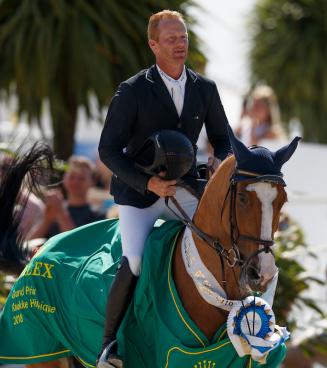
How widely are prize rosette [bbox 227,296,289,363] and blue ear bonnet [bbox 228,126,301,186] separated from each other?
0.70 meters

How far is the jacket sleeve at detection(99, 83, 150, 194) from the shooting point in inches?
233

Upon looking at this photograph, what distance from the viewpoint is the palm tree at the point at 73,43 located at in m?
10.6

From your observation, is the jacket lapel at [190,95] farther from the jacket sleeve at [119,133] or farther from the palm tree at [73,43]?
the palm tree at [73,43]

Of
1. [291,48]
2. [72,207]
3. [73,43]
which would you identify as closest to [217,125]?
[72,207]

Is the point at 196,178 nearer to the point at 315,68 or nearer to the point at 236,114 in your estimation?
the point at 236,114

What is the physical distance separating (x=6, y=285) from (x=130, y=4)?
137 inches

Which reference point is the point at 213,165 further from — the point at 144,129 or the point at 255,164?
the point at 255,164

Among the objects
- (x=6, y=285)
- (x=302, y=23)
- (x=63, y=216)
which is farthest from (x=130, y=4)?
(x=302, y=23)

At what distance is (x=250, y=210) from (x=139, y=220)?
0.99 meters

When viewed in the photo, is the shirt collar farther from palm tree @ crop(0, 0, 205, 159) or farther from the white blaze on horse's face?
palm tree @ crop(0, 0, 205, 159)

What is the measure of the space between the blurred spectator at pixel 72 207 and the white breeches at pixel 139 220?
11.7 feet

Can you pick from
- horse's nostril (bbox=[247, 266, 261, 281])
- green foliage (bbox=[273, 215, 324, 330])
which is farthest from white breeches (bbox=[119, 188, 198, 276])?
green foliage (bbox=[273, 215, 324, 330])

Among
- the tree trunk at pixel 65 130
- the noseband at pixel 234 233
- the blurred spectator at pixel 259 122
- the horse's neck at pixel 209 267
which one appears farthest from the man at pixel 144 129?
the tree trunk at pixel 65 130

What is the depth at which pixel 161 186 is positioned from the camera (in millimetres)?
5824
